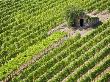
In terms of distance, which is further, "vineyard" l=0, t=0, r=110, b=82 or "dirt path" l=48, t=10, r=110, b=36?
"dirt path" l=48, t=10, r=110, b=36

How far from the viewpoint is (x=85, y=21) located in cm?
4634

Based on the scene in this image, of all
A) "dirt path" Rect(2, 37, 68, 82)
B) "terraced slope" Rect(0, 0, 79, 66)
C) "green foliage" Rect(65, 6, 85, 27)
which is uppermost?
"green foliage" Rect(65, 6, 85, 27)

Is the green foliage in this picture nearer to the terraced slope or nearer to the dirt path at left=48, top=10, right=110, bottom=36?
A: the dirt path at left=48, top=10, right=110, bottom=36

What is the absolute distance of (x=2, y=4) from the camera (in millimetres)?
59781

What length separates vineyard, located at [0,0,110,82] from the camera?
36969mm

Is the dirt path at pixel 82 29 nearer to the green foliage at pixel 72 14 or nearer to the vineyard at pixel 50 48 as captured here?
the vineyard at pixel 50 48

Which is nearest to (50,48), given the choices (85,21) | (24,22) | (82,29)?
(82,29)

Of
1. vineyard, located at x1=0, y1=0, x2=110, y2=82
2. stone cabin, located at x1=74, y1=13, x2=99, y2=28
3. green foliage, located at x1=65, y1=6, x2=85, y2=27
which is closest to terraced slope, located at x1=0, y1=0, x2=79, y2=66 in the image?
vineyard, located at x1=0, y1=0, x2=110, y2=82

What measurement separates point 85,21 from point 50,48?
708 centimetres

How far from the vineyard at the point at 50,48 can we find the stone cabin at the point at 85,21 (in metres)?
1.33

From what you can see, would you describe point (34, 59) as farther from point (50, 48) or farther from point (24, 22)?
point (24, 22)

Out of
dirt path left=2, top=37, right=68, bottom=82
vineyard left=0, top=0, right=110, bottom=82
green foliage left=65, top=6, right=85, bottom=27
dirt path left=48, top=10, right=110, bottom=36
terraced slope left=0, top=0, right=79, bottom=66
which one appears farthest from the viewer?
green foliage left=65, top=6, right=85, bottom=27

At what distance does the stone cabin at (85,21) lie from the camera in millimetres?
46188

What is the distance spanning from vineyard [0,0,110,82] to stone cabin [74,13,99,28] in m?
1.33
